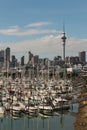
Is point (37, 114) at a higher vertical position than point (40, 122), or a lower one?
higher

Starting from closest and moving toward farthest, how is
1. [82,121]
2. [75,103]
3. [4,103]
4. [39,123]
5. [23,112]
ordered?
[82,121], [39,123], [23,112], [4,103], [75,103]

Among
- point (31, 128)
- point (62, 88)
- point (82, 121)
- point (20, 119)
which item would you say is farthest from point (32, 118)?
point (62, 88)

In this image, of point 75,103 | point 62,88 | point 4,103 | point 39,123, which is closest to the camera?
point 39,123

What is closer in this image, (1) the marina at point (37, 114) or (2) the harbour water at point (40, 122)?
(2) the harbour water at point (40, 122)

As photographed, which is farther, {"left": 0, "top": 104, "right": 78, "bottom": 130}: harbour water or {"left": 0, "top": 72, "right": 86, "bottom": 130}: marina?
{"left": 0, "top": 72, "right": 86, "bottom": 130}: marina

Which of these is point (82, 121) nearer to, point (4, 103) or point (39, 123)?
point (39, 123)

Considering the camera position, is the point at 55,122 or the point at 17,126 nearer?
the point at 17,126

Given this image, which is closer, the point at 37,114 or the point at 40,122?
the point at 40,122
